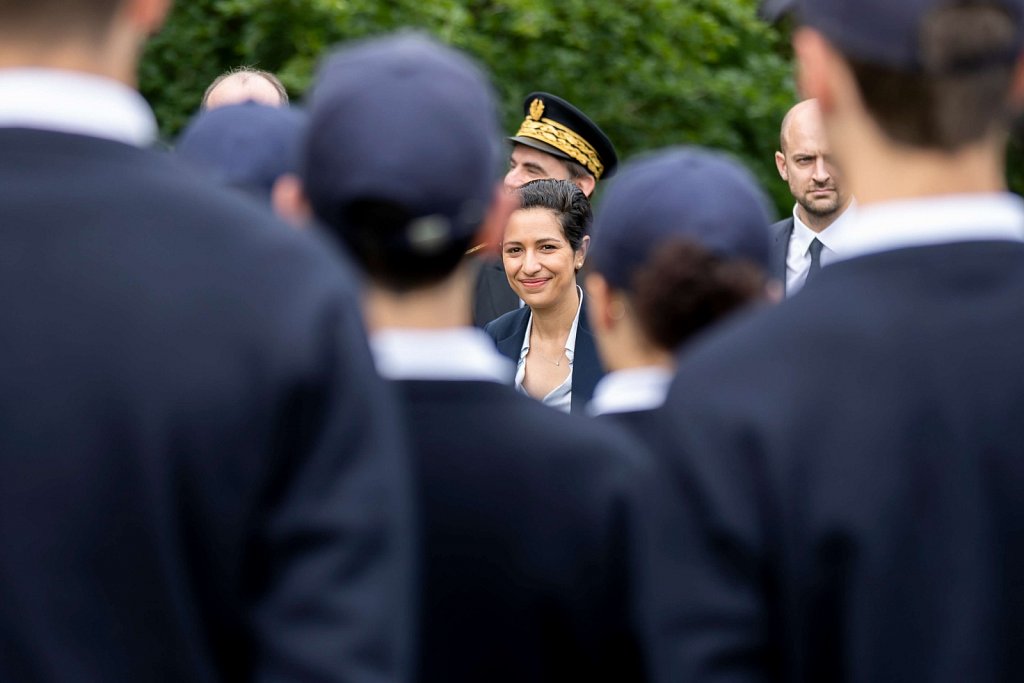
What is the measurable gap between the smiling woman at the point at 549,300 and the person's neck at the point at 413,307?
278 cm

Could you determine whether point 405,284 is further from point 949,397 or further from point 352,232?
point 949,397

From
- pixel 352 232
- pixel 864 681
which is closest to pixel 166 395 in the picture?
pixel 352 232

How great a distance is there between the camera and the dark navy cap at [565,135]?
6.58 m

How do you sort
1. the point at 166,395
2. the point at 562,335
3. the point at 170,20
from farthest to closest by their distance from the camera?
the point at 170,20, the point at 562,335, the point at 166,395

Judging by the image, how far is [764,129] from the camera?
11.7 m

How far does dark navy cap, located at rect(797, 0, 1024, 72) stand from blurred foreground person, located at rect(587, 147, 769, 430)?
492 millimetres

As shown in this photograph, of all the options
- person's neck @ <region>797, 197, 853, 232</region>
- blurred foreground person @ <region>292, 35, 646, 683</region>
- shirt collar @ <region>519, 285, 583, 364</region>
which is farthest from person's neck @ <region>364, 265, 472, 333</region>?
person's neck @ <region>797, 197, 853, 232</region>

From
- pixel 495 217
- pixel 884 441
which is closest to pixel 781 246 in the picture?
pixel 495 217

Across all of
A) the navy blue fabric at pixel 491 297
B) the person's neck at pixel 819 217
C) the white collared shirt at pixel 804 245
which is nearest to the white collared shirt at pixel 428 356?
the white collared shirt at pixel 804 245

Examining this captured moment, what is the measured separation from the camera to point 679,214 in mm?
2322

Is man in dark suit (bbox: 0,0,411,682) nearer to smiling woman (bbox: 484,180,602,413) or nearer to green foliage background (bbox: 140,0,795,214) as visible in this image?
smiling woman (bbox: 484,180,602,413)

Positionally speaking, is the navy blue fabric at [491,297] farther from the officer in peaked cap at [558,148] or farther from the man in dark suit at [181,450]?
the man in dark suit at [181,450]

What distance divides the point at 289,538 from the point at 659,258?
869 millimetres

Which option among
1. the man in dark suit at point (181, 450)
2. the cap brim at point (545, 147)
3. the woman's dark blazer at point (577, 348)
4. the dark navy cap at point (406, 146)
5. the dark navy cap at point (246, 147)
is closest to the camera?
the man in dark suit at point (181, 450)
